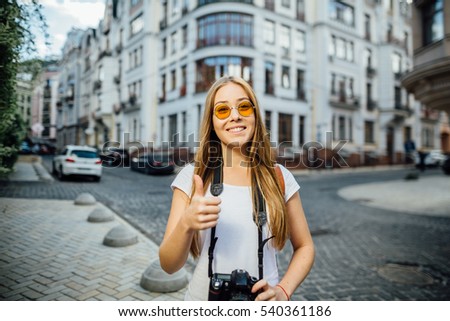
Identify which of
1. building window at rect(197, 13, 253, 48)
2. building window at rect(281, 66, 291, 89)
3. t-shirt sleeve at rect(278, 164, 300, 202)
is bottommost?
t-shirt sleeve at rect(278, 164, 300, 202)

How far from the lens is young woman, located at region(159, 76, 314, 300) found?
4.03ft

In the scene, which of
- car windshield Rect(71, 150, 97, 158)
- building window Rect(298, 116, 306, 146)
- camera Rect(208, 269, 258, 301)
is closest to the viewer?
camera Rect(208, 269, 258, 301)

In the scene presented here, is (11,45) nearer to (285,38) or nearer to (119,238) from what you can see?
(119,238)

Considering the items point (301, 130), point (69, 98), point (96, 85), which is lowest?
point (69, 98)

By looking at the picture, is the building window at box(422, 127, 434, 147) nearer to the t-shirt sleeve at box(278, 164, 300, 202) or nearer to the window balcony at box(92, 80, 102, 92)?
the window balcony at box(92, 80, 102, 92)

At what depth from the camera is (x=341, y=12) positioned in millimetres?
4227

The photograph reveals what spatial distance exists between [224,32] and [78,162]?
1429 cm

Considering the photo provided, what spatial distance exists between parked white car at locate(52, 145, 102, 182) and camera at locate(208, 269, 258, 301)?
2.31 m

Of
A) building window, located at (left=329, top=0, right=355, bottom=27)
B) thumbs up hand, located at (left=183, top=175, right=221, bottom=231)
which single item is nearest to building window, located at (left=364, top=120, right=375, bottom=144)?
building window, located at (left=329, top=0, right=355, bottom=27)

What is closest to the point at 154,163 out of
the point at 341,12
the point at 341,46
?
the point at 341,12

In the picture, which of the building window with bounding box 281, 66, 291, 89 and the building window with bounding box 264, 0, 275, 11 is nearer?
the building window with bounding box 264, 0, 275, 11

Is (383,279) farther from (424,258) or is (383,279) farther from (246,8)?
(246,8)

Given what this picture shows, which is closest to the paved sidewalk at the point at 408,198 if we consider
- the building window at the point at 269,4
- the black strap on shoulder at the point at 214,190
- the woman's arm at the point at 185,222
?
the building window at the point at 269,4

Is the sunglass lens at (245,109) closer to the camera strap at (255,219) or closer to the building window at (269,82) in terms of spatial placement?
the camera strap at (255,219)
